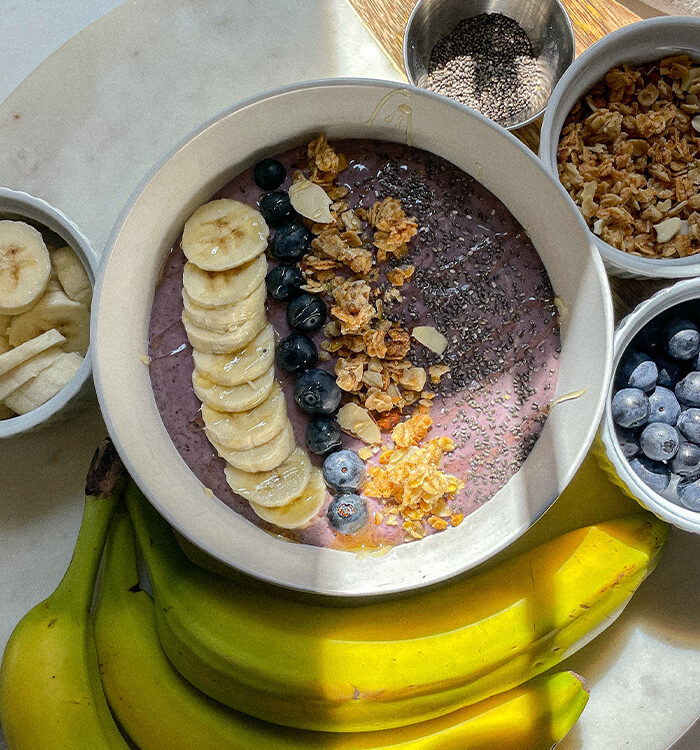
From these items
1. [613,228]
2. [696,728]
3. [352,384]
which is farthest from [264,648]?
[696,728]

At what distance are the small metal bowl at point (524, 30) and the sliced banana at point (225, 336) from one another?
1.59ft

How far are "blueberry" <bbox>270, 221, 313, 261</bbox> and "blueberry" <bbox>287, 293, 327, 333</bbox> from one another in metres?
0.06

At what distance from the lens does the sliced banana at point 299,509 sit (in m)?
1.22

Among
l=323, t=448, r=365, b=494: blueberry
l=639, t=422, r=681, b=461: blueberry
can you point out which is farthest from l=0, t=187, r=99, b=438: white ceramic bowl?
l=639, t=422, r=681, b=461: blueberry

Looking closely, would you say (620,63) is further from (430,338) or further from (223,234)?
(223,234)

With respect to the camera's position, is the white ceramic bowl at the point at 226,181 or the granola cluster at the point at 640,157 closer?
the white ceramic bowl at the point at 226,181

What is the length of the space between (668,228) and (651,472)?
0.38m

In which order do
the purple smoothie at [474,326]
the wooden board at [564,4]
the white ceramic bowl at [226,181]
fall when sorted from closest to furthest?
1. the white ceramic bowl at [226,181]
2. the purple smoothie at [474,326]
3. the wooden board at [564,4]

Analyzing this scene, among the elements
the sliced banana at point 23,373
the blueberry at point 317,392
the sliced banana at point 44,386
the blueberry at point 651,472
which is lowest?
the blueberry at point 651,472

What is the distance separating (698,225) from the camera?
126 centimetres

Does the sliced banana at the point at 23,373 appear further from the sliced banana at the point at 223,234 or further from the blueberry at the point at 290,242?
the blueberry at the point at 290,242

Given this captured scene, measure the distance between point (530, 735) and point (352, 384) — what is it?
1.86 ft

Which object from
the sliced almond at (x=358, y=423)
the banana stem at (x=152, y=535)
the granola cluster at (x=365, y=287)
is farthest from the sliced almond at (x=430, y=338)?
the banana stem at (x=152, y=535)

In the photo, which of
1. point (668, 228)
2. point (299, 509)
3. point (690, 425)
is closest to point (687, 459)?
point (690, 425)
